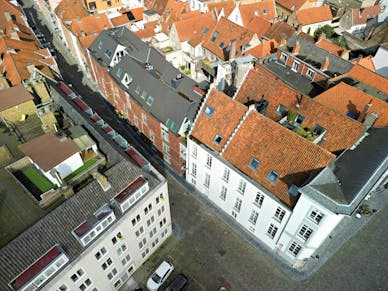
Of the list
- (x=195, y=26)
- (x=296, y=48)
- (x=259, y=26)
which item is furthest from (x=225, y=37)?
(x=296, y=48)

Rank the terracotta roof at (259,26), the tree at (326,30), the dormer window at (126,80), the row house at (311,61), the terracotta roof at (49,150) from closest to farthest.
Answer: the terracotta roof at (49,150) → the dormer window at (126,80) → the row house at (311,61) → the terracotta roof at (259,26) → the tree at (326,30)

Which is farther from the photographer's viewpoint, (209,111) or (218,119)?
(209,111)

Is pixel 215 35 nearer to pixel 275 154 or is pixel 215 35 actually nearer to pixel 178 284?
pixel 275 154

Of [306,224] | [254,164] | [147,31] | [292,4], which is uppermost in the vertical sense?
[292,4]

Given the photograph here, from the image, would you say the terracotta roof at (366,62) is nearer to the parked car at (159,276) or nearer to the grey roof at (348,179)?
the grey roof at (348,179)

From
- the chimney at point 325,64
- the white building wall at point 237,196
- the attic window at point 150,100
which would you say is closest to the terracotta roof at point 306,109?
the white building wall at point 237,196

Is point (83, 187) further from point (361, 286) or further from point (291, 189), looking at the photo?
point (361, 286)
